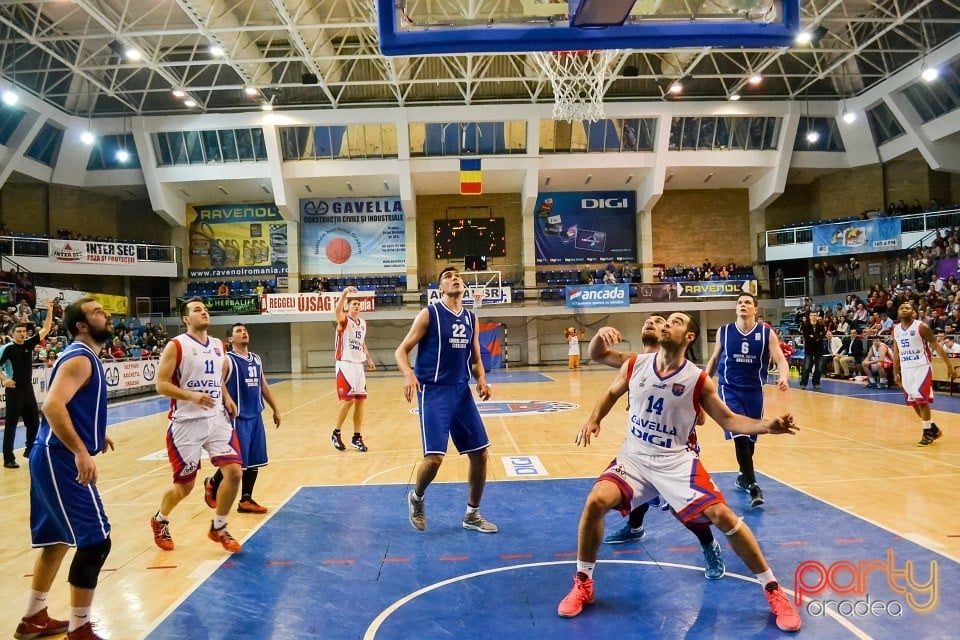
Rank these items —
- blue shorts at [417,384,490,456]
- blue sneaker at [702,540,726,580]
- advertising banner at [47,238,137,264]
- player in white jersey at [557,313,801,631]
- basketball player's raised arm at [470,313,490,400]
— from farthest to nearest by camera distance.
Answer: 1. advertising banner at [47,238,137,264]
2. basketball player's raised arm at [470,313,490,400]
3. blue shorts at [417,384,490,456]
4. blue sneaker at [702,540,726,580]
5. player in white jersey at [557,313,801,631]

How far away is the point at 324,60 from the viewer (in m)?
23.4

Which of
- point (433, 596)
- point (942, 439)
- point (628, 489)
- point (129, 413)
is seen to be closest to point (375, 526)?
point (433, 596)

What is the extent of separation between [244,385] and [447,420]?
203 cm

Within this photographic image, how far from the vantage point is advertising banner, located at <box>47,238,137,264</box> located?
2486 cm

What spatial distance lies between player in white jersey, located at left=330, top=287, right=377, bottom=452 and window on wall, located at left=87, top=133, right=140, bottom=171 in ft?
79.1

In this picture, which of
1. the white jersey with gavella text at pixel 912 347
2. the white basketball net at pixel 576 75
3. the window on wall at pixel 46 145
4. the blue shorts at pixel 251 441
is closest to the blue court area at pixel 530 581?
the blue shorts at pixel 251 441

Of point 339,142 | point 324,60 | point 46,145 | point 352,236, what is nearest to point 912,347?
point 324,60

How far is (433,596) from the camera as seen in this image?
3732 mm

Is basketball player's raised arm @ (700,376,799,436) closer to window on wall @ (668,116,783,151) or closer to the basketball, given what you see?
window on wall @ (668,116,783,151)

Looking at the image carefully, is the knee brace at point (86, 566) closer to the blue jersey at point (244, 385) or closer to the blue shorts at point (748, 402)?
the blue jersey at point (244, 385)

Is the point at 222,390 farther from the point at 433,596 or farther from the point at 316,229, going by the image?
the point at 316,229

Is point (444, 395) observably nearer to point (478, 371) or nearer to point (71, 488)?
point (478, 371)

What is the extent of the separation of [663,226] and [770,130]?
20.6ft

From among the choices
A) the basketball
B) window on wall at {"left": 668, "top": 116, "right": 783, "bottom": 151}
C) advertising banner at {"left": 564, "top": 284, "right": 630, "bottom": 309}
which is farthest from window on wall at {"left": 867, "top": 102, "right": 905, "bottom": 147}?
the basketball
